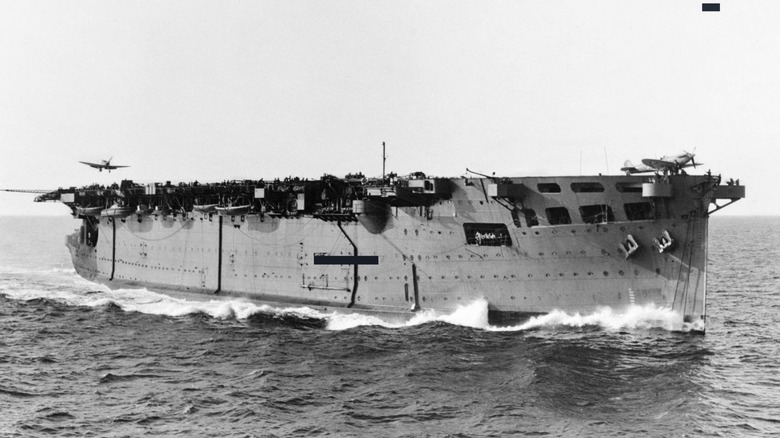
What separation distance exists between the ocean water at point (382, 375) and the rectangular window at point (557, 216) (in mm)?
3845

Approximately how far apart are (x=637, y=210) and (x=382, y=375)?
39.0 ft

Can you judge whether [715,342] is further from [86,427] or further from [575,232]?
[86,427]

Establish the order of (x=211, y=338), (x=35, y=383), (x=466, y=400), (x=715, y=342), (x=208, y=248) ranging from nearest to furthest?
(x=466, y=400)
(x=35, y=383)
(x=715, y=342)
(x=211, y=338)
(x=208, y=248)

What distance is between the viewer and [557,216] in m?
25.8

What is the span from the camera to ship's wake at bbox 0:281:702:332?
24594 mm

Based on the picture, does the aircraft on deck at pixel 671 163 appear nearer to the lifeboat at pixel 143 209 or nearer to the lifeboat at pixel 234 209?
the lifeboat at pixel 234 209

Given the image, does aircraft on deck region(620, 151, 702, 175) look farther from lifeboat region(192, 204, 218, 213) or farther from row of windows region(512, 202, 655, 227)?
lifeboat region(192, 204, 218, 213)

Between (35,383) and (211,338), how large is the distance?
7342 mm

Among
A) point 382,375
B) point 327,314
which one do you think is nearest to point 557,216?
point 382,375

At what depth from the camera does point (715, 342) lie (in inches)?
1003

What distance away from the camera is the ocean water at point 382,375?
17031 millimetres

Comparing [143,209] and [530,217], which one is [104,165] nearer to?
[143,209]

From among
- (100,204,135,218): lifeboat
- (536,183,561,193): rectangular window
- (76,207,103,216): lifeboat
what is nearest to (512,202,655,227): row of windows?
(536,183,561,193): rectangular window

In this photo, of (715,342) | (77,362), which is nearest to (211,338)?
(77,362)
